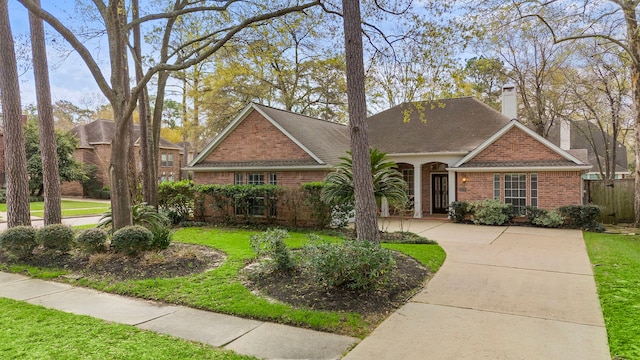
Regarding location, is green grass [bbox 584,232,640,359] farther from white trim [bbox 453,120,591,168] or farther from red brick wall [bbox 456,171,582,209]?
white trim [bbox 453,120,591,168]

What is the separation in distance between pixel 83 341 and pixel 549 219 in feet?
46.3

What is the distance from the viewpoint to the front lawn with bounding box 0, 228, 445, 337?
467 centimetres

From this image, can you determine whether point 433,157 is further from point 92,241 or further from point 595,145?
point 595,145

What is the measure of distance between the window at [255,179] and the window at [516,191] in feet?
31.7

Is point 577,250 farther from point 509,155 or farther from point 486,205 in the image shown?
point 509,155

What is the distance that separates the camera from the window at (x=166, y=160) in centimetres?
3647

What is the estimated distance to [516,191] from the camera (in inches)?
583

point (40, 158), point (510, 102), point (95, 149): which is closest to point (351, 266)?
point (510, 102)

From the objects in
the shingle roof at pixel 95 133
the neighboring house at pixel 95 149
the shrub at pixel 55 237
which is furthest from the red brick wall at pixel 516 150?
the shingle roof at pixel 95 133

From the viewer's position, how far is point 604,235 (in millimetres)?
11844

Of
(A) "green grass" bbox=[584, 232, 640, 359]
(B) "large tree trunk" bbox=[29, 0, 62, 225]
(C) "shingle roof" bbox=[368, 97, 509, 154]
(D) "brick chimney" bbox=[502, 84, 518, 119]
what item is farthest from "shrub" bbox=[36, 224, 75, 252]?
(D) "brick chimney" bbox=[502, 84, 518, 119]

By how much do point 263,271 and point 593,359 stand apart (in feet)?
15.2

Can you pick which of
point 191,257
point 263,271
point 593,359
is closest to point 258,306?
point 263,271

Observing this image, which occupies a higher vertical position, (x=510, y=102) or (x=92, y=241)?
(x=510, y=102)
